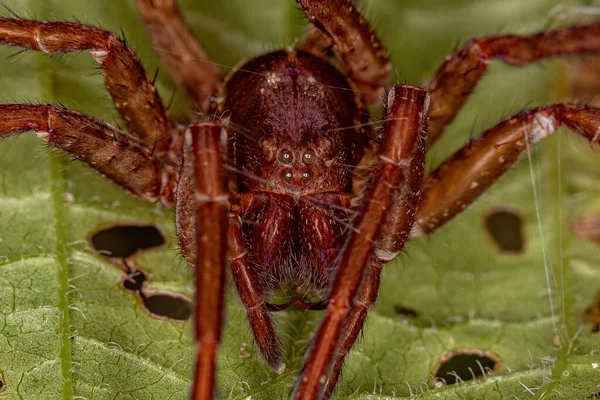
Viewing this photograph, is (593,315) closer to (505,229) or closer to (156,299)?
(505,229)

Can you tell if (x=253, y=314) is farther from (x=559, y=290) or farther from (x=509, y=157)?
(x=559, y=290)

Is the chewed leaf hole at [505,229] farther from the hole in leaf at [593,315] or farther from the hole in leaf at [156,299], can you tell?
the hole in leaf at [156,299]

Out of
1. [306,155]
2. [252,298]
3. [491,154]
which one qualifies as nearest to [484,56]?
[491,154]

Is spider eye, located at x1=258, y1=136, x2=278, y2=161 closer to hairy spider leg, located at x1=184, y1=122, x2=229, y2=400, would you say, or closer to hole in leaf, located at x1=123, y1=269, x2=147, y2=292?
hairy spider leg, located at x1=184, y1=122, x2=229, y2=400

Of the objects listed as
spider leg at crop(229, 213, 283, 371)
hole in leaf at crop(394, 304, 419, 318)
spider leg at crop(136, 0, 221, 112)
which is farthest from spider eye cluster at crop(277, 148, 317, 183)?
spider leg at crop(136, 0, 221, 112)

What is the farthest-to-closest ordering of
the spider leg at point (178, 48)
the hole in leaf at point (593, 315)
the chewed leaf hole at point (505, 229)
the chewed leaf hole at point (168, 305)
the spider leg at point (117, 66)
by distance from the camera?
1. the spider leg at point (178, 48)
2. the chewed leaf hole at point (505, 229)
3. the hole in leaf at point (593, 315)
4. the chewed leaf hole at point (168, 305)
5. the spider leg at point (117, 66)

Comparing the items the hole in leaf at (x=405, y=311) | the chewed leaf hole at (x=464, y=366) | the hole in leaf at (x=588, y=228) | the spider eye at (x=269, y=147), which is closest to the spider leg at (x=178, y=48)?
the spider eye at (x=269, y=147)
